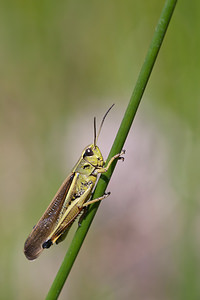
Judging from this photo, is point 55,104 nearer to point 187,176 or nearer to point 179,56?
point 179,56

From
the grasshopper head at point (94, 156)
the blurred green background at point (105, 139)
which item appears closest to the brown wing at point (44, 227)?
the grasshopper head at point (94, 156)

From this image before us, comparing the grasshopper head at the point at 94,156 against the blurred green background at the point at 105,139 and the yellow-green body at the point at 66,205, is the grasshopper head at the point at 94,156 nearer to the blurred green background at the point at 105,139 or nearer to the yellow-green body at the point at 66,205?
the yellow-green body at the point at 66,205

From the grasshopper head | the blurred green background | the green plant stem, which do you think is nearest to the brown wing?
the grasshopper head

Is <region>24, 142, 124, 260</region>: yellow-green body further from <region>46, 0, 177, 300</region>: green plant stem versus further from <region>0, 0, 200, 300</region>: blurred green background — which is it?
<region>46, 0, 177, 300</region>: green plant stem

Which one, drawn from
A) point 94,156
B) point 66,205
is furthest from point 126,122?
point 66,205

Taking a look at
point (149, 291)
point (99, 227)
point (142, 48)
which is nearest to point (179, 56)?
point (142, 48)
